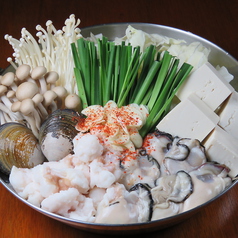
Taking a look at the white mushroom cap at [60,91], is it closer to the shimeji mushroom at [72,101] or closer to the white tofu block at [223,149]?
the shimeji mushroom at [72,101]

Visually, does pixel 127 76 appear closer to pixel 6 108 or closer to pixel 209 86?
pixel 209 86

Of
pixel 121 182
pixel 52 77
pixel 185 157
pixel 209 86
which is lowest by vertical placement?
pixel 121 182

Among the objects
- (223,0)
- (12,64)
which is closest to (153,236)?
(12,64)

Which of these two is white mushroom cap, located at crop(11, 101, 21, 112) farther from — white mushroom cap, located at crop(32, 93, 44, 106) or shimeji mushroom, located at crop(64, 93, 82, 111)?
shimeji mushroom, located at crop(64, 93, 82, 111)

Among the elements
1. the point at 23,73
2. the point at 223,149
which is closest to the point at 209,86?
the point at 223,149

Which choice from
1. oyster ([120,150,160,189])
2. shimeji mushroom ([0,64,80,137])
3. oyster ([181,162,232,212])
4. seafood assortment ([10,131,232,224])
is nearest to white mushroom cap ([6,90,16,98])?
shimeji mushroom ([0,64,80,137])

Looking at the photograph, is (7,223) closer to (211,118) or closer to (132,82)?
(132,82)
